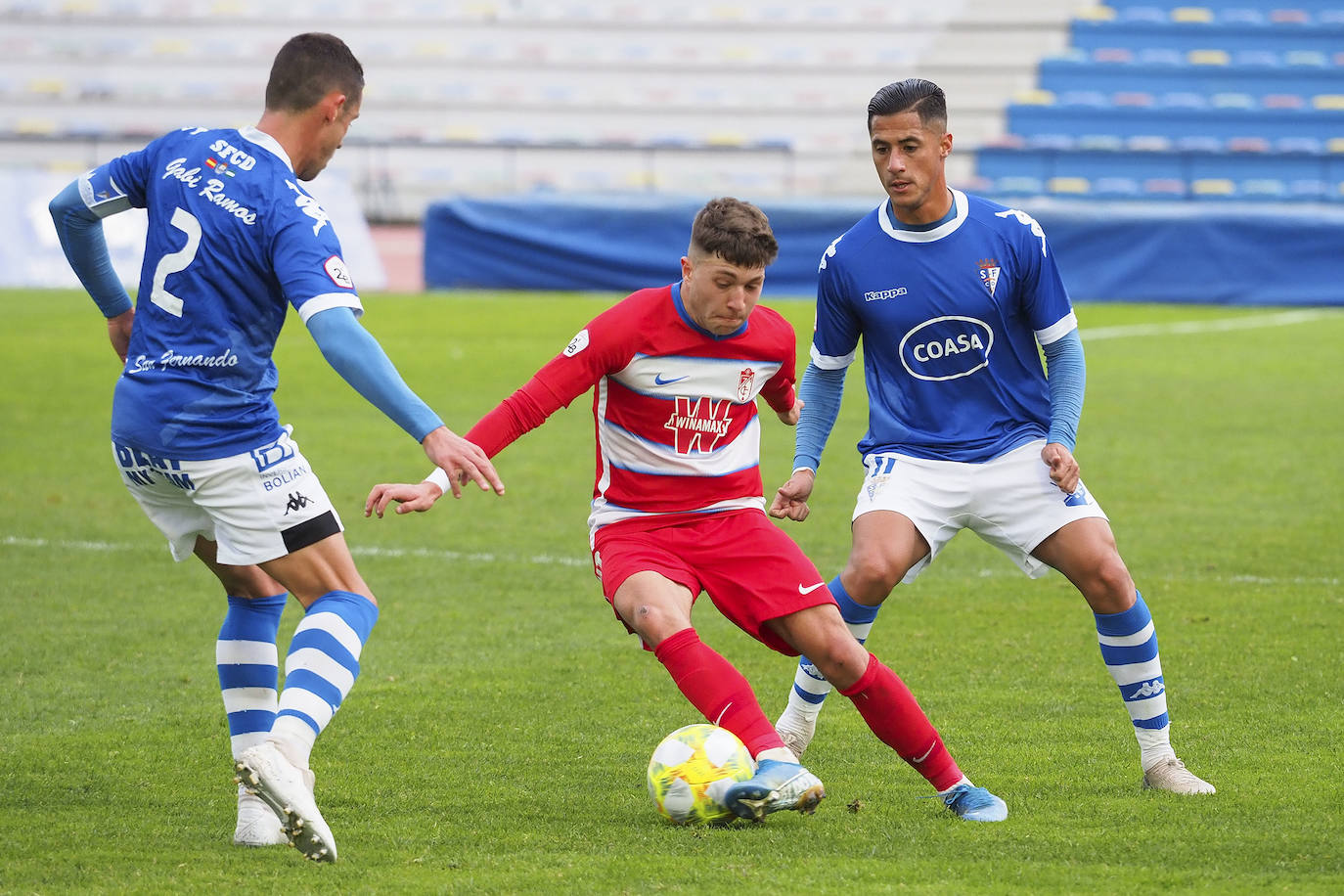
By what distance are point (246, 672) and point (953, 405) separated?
82.2 inches

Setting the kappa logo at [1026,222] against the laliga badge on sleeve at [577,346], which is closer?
the laliga badge on sleeve at [577,346]

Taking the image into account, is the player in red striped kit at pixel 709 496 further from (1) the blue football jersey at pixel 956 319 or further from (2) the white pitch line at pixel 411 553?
(2) the white pitch line at pixel 411 553

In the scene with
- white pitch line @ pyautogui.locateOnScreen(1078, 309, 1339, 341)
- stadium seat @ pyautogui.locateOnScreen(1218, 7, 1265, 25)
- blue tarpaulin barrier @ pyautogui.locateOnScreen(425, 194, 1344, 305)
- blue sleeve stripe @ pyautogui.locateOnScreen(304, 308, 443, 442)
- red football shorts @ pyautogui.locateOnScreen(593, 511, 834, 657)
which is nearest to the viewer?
blue sleeve stripe @ pyautogui.locateOnScreen(304, 308, 443, 442)

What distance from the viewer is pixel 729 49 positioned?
3312cm

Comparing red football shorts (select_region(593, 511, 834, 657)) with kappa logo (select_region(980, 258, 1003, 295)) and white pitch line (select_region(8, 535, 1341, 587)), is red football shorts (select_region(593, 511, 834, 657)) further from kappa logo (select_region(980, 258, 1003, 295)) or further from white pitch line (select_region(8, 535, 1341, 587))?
white pitch line (select_region(8, 535, 1341, 587))

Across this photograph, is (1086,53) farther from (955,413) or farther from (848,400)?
(955,413)

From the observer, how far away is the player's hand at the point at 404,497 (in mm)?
3807

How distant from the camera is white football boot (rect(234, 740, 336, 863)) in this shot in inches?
140

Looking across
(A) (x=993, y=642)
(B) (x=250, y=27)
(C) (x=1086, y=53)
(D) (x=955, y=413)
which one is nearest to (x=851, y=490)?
(A) (x=993, y=642)

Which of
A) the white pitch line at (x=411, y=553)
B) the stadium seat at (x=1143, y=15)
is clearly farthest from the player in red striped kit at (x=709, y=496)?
the stadium seat at (x=1143, y=15)

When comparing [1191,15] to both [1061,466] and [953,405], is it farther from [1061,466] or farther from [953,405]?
[1061,466]

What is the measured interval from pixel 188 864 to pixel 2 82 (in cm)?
3259

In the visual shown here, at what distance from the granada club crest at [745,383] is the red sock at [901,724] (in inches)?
31.6

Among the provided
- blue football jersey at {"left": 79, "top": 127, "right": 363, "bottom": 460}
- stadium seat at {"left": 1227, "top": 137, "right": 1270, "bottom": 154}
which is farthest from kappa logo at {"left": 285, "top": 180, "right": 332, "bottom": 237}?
stadium seat at {"left": 1227, "top": 137, "right": 1270, "bottom": 154}
